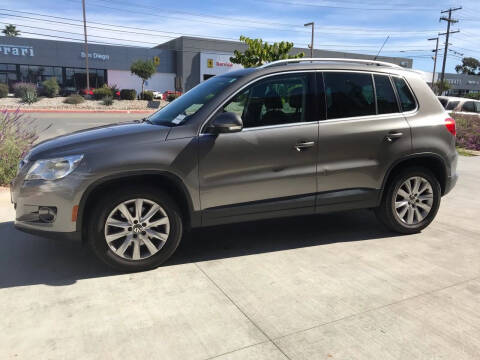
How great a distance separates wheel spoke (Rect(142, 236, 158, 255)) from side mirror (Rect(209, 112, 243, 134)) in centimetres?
113

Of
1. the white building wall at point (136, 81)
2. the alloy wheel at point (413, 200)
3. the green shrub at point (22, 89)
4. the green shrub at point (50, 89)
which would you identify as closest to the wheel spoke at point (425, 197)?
the alloy wheel at point (413, 200)

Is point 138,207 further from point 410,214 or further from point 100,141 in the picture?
point 410,214

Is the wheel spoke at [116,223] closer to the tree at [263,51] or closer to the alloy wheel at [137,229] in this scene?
the alloy wheel at [137,229]

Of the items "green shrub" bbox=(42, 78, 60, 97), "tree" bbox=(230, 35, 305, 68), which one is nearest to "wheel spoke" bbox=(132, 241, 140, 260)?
"tree" bbox=(230, 35, 305, 68)

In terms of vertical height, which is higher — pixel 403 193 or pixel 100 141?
pixel 100 141

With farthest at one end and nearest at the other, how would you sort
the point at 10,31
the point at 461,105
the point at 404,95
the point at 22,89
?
the point at 10,31, the point at 22,89, the point at 461,105, the point at 404,95

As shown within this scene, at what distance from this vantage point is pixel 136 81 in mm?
56594

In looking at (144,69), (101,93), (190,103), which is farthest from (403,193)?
(144,69)

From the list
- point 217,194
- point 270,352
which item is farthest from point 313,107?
point 270,352

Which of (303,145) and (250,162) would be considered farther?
(303,145)

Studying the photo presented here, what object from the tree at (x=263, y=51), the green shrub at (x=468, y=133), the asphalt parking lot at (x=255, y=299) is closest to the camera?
the asphalt parking lot at (x=255, y=299)

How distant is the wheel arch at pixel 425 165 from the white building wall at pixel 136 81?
182ft

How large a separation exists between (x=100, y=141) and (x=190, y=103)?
3.42 feet

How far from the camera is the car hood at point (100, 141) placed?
3594 mm
